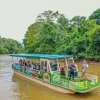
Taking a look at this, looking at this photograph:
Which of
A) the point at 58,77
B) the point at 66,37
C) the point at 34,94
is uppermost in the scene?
the point at 66,37

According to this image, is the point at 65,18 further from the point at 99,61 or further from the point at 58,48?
the point at 99,61

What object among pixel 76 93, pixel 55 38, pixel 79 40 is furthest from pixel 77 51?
pixel 76 93

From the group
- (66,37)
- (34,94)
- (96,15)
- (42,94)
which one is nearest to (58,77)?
(42,94)

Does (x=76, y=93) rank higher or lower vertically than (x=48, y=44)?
lower

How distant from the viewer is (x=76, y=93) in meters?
12.4

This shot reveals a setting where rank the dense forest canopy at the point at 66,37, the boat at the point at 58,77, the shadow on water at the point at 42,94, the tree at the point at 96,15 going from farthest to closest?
1. the tree at the point at 96,15
2. the dense forest canopy at the point at 66,37
3. the shadow on water at the point at 42,94
4. the boat at the point at 58,77

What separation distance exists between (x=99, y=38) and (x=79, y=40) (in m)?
5.13

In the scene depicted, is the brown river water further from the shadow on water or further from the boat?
the boat

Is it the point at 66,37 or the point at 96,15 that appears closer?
the point at 66,37

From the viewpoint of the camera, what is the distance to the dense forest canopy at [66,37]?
28.2m

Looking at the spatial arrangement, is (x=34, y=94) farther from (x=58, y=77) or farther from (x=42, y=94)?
(x=58, y=77)

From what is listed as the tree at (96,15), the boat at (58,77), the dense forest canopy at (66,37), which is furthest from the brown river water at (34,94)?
the tree at (96,15)

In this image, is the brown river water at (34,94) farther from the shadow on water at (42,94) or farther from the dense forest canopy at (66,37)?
the dense forest canopy at (66,37)

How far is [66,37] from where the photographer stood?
3734 centimetres
